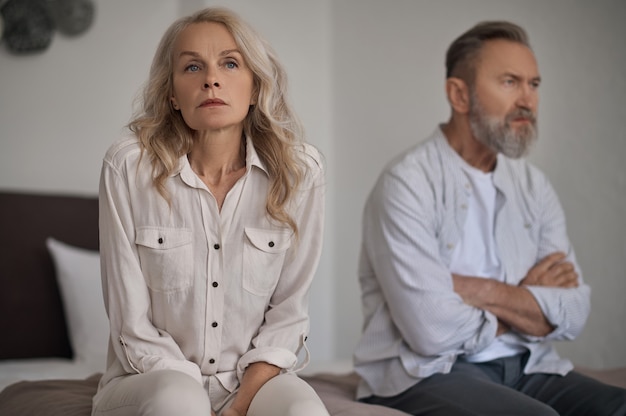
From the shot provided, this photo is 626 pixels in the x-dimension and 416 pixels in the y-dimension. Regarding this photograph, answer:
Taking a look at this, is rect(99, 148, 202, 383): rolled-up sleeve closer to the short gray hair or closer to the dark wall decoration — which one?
the short gray hair

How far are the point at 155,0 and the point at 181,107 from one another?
2198 mm

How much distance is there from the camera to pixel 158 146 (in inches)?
80.0

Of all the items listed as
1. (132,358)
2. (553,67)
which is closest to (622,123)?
(553,67)

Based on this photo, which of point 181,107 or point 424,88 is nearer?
point 181,107

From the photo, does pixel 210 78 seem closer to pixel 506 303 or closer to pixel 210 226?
pixel 210 226

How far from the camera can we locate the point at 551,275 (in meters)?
2.62

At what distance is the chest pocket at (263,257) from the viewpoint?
2025 millimetres

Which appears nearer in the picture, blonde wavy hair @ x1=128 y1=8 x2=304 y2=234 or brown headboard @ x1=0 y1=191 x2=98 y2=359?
blonde wavy hair @ x1=128 y1=8 x2=304 y2=234

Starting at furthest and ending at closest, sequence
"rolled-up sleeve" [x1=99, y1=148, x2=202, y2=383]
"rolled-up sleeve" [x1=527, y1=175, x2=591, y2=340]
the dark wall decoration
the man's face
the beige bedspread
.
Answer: the dark wall decoration → the man's face → "rolled-up sleeve" [x1=527, y1=175, x2=591, y2=340] → the beige bedspread → "rolled-up sleeve" [x1=99, y1=148, x2=202, y2=383]

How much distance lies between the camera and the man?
2340 millimetres

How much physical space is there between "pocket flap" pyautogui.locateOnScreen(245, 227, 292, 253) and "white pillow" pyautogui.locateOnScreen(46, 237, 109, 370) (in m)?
1.58

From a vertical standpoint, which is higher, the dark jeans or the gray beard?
the gray beard

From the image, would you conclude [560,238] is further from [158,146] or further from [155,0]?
[155,0]

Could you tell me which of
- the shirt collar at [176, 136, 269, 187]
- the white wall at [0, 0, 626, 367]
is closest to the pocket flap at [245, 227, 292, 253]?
the shirt collar at [176, 136, 269, 187]
